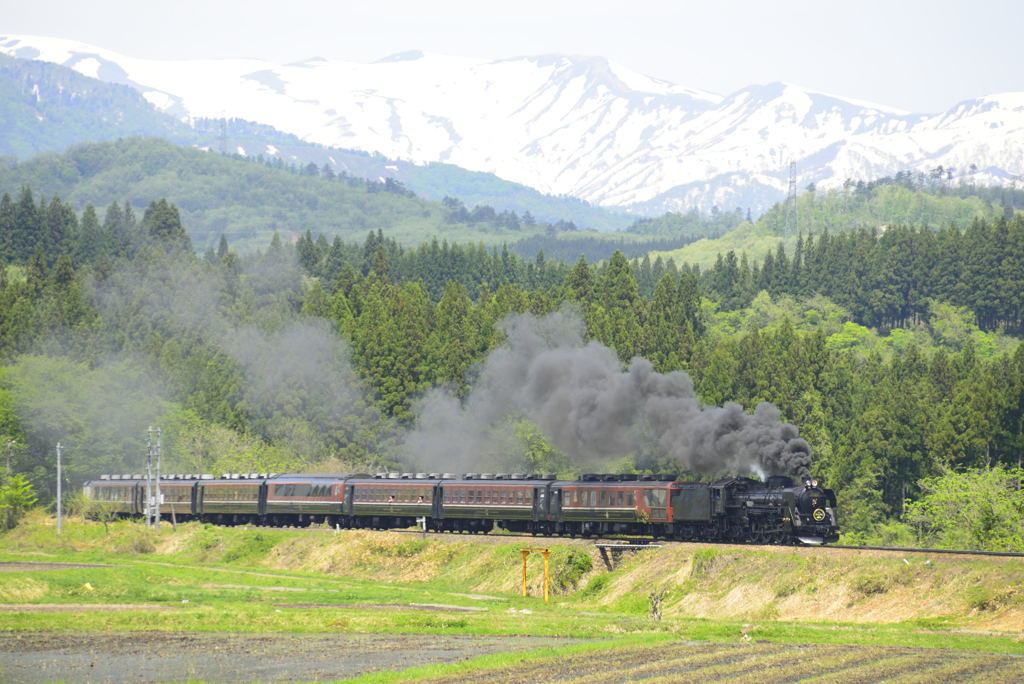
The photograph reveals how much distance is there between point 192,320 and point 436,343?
44.3 m

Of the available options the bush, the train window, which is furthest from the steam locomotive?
the bush

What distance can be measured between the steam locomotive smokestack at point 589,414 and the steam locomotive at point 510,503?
2.84 m

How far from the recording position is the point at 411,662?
43312mm

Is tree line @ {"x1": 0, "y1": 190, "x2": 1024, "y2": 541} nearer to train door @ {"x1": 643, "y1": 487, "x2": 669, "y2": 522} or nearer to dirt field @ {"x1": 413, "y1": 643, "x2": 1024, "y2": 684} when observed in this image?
train door @ {"x1": 643, "y1": 487, "x2": 669, "y2": 522}

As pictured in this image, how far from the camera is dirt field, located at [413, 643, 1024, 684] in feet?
129

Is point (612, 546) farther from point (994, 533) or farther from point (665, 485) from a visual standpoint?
point (994, 533)

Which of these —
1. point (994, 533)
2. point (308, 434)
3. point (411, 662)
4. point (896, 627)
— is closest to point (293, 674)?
point (411, 662)

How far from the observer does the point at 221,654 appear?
148 ft

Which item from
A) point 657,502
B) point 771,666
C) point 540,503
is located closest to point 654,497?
point 657,502

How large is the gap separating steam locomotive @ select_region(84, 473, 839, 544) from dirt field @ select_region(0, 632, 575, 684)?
19.0 m

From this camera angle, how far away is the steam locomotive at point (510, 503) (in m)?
64.2

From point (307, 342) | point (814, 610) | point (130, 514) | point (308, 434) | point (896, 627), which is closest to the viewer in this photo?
point (896, 627)

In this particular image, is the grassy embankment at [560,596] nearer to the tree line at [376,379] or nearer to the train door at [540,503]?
the train door at [540,503]

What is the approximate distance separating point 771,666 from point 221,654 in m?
17.2
